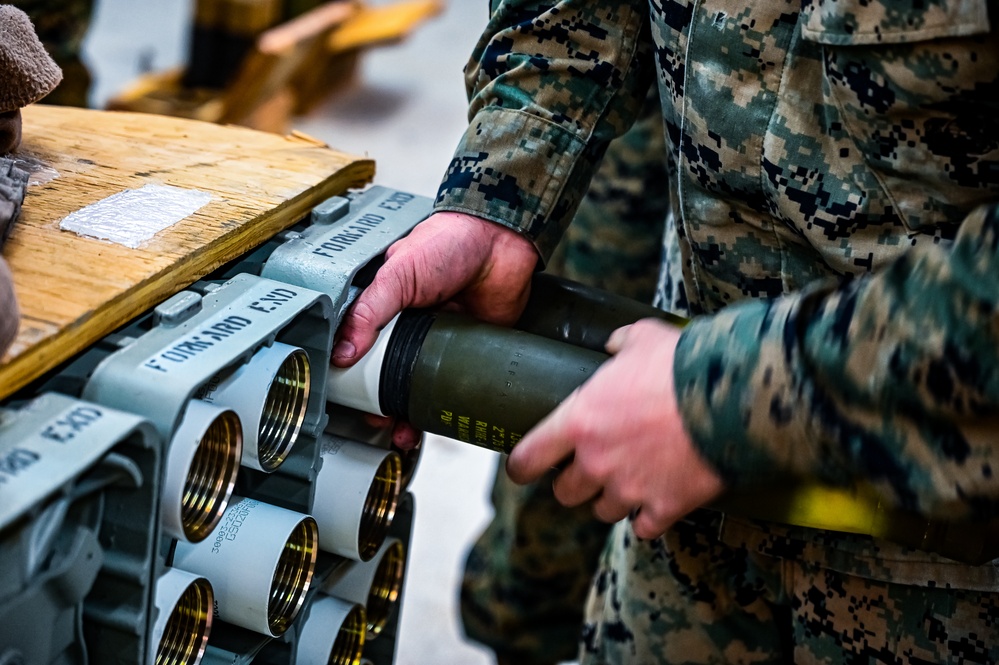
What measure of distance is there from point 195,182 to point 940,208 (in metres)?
0.65

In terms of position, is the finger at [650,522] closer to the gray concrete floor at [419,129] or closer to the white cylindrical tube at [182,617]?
the white cylindrical tube at [182,617]

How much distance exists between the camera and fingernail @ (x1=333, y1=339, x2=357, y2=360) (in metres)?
0.96

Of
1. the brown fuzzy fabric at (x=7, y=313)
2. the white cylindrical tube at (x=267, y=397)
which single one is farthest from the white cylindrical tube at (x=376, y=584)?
the brown fuzzy fabric at (x=7, y=313)

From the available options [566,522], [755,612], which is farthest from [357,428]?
[566,522]

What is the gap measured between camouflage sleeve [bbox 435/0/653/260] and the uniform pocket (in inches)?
11.0

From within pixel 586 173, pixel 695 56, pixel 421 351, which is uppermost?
pixel 695 56

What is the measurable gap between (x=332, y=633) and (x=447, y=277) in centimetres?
35

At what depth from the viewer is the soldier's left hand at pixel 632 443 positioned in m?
0.84

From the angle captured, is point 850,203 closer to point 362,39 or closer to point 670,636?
point 670,636

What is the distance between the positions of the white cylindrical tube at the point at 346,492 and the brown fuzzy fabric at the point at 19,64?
399 millimetres

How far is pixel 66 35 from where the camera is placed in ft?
7.86

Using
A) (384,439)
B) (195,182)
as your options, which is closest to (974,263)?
(384,439)

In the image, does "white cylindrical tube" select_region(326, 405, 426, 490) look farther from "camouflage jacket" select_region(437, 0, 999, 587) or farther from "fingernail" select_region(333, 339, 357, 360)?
"camouflage jacket" select_region(437, 0, 999, 587)

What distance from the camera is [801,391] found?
78 centimetres
